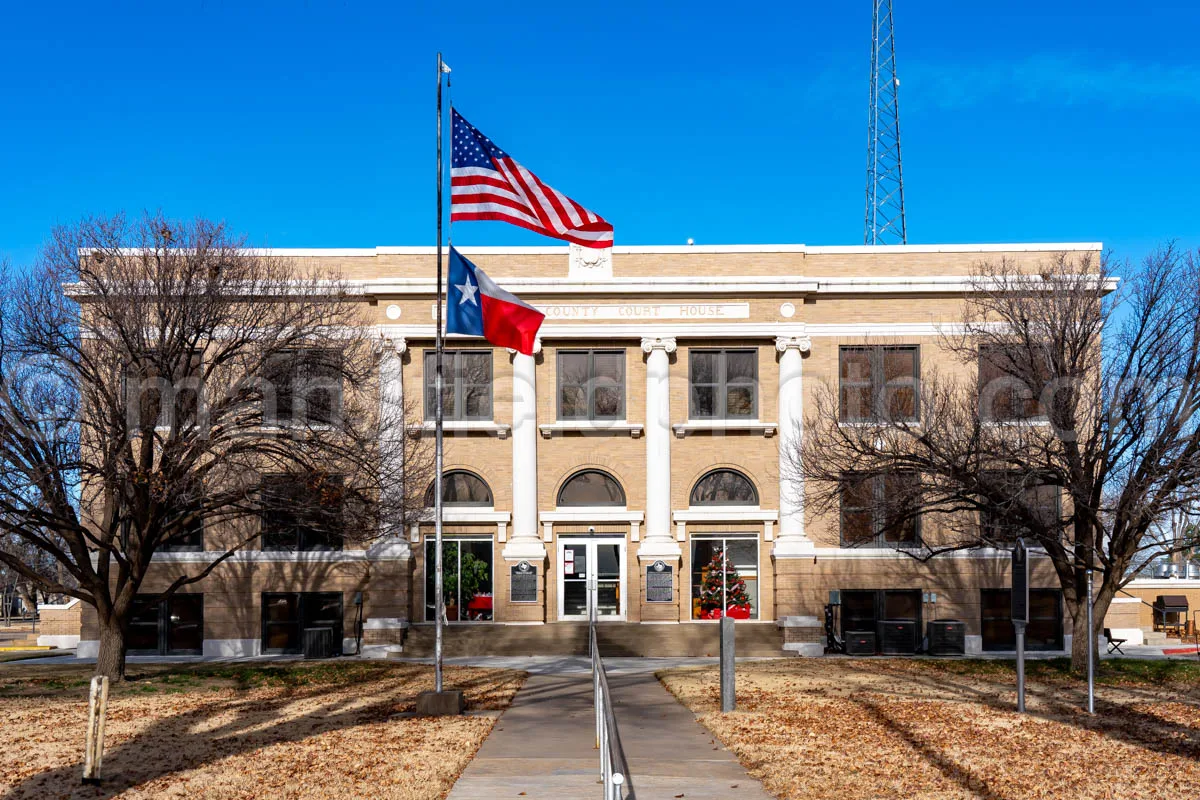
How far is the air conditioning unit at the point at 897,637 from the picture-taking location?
107ft

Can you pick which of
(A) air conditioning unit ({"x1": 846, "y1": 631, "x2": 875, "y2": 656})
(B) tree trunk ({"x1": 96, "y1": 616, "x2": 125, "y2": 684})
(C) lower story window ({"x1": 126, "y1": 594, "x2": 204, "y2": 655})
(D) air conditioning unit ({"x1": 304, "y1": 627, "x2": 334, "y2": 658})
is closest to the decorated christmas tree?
(A) air conditioning unit ({"x1": 846, "y1": 631, "x2": 875, "y2": 656})

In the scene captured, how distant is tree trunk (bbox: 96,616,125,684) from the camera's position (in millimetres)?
24516

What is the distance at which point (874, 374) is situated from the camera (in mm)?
31422

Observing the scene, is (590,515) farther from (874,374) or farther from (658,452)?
(874,374)

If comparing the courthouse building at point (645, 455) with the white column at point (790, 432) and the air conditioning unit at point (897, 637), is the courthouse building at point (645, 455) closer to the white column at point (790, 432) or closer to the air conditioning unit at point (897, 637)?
the white column at point (790, 432)

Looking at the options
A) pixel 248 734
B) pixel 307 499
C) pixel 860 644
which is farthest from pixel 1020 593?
pixel 860 644

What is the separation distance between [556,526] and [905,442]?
34.5 feet

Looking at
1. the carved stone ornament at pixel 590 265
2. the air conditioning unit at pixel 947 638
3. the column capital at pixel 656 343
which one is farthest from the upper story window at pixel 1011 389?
the carved stone ornament at pixel 590 265

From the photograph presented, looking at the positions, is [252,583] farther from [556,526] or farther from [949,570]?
[949,570]

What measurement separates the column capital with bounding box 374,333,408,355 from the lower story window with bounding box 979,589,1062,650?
56.6ft

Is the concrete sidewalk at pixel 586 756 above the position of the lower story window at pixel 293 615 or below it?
below

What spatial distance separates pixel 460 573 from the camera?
3397cm

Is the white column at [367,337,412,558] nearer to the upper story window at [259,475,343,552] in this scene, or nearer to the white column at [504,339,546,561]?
the upper story window at [259,475,343,552]

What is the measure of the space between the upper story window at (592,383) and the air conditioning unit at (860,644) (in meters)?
8.66
